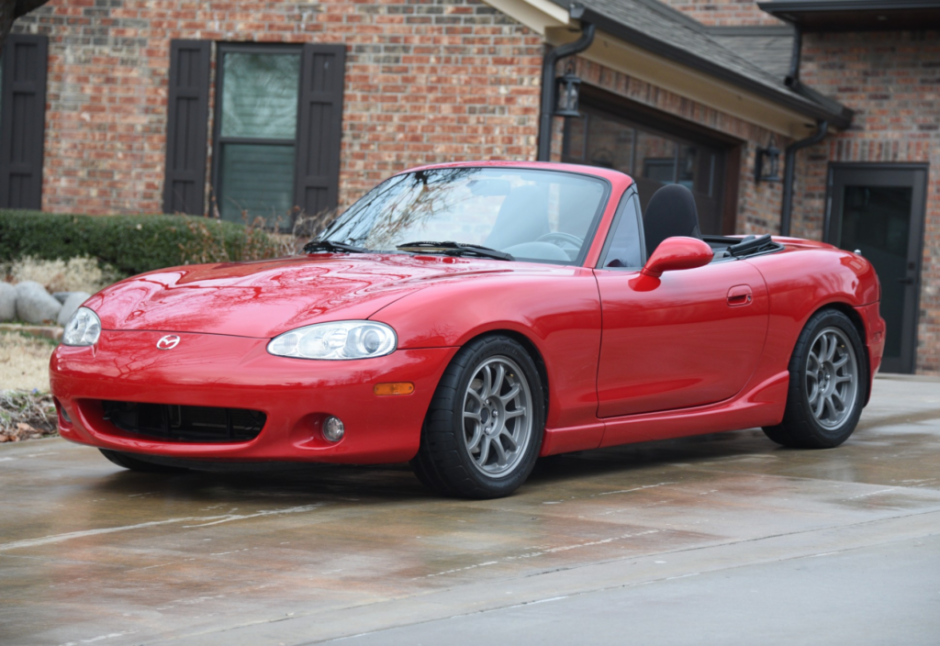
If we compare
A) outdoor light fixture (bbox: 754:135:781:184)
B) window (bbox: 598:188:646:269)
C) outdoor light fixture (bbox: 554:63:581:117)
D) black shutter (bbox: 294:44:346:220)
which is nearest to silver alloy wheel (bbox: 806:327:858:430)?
window (bbox: 598:188:646:269)

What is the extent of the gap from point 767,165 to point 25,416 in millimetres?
11739

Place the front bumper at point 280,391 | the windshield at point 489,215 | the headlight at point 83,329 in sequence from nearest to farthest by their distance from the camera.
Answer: the front bumper at point 280,391
the headlight at point 83,329
the windshield at point 489,215

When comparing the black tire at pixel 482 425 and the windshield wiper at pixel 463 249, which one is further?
the windshield wiper at pixel 463 249

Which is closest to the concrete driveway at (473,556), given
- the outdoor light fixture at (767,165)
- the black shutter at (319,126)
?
the black shutter at (319,126)

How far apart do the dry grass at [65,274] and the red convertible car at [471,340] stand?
6.35 m

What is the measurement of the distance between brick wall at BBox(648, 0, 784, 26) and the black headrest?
44.6ft

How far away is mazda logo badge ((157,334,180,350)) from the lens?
5004 mm

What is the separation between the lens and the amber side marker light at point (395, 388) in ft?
16.0

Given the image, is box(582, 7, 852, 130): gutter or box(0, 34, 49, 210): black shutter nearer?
box(582, 7, 852, 130): gutter

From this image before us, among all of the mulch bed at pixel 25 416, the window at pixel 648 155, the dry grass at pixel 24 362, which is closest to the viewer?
Result: the mulch bed at pixel 25 416

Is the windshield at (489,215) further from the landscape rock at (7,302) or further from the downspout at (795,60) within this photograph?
the downspout at (795,60)

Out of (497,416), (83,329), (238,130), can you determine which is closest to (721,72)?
(238,130)

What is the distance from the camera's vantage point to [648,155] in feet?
48.7

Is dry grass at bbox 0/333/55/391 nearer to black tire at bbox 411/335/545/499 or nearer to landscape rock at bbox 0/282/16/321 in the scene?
landscape rock at bbox 0/282/16/321
